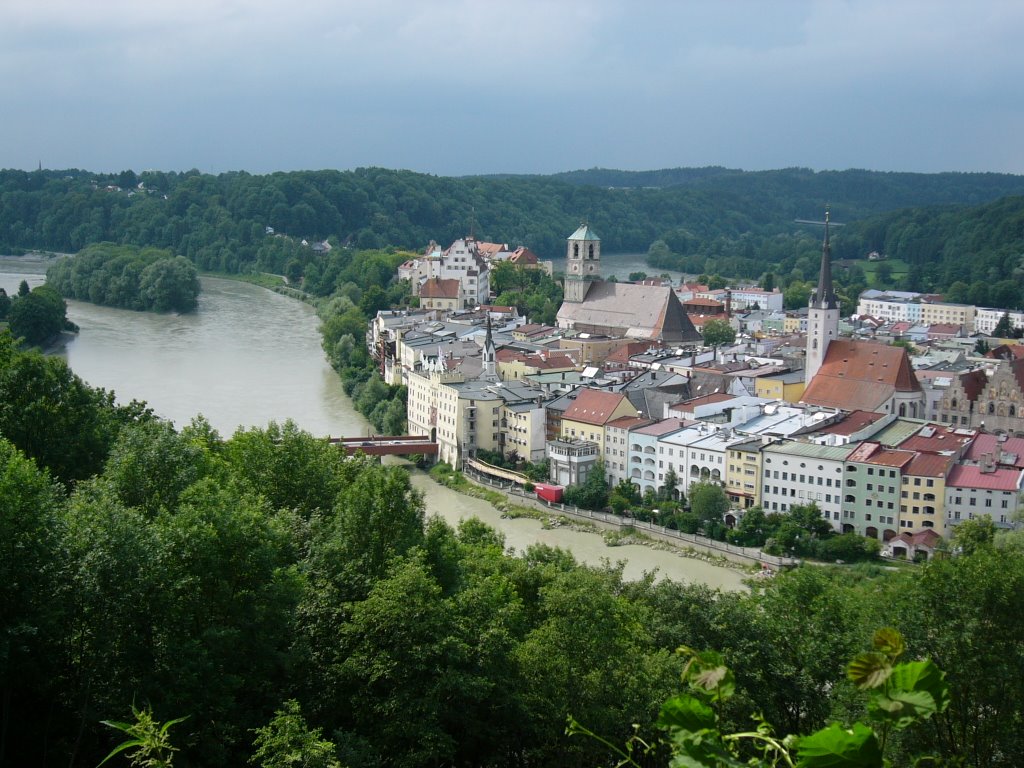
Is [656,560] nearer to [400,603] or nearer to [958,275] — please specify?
[400,603]

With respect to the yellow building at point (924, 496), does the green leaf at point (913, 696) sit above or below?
above

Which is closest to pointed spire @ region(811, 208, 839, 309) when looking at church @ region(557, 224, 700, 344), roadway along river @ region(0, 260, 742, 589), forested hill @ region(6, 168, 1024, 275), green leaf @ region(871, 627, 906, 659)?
church @ region(557, 224, 700, 344)

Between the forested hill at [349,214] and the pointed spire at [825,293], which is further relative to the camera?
the forested hill at [349,214]

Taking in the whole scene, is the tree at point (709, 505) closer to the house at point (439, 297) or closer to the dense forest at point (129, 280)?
the house at point (439, 297)

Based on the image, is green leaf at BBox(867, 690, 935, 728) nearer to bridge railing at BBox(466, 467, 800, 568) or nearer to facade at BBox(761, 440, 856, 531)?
bridge railing at BBox(466, 467, 800, 568)

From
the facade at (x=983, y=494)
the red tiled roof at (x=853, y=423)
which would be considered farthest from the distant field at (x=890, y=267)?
the facade at (x=983, y=494)

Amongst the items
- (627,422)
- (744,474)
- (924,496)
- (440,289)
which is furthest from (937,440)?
(440,289)

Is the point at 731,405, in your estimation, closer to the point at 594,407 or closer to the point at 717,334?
the point at 594,407
